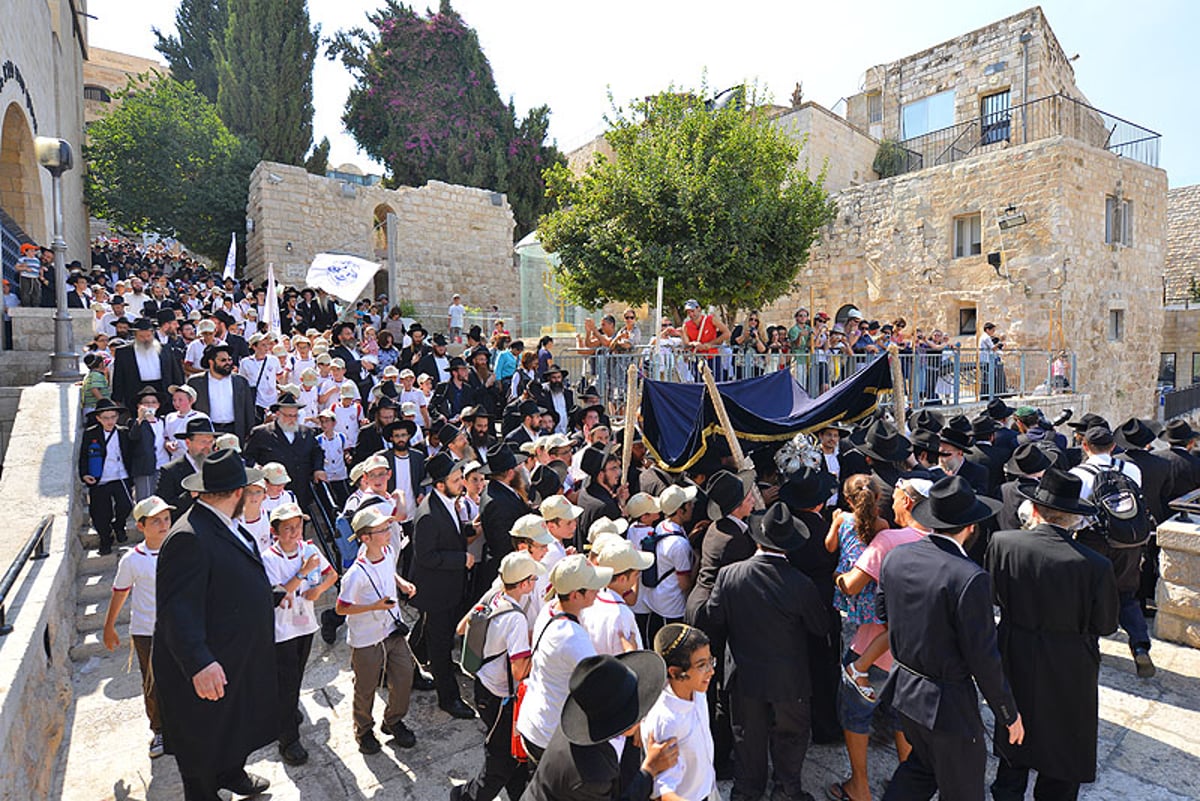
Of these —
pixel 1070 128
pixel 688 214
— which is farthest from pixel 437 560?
pixel 1070 128

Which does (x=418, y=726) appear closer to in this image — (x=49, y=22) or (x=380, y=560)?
(x=380, y=560)

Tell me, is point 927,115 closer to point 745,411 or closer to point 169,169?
point 745,411

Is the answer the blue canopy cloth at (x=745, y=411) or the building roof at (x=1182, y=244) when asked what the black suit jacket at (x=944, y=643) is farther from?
the building roof at (x=1182, y=244)

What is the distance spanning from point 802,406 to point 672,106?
30.9ft

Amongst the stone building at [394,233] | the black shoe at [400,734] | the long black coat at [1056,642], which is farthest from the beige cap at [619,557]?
the stone building at [394,233]

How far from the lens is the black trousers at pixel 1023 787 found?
140 inches

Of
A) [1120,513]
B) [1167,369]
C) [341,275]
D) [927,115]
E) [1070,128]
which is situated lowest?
[1120,513]

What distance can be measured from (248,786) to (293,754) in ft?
1.42

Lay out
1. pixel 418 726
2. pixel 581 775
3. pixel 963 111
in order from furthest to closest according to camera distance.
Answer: pixel 963 111 < pixel 418 726 < pixel 581 775

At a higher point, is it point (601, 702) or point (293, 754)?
point (601, 702)

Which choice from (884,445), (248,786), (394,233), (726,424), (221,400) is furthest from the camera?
(394,233)

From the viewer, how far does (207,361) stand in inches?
305

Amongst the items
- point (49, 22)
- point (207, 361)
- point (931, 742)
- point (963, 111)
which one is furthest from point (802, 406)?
point (49, 22)

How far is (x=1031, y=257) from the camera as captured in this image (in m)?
17.3
